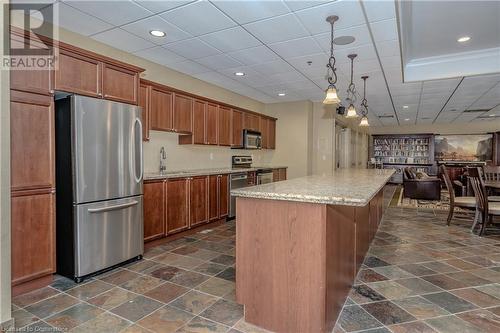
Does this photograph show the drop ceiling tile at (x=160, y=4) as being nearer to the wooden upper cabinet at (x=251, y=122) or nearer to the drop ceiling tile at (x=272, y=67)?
the drop ceiling tile at (x=272, y=67)

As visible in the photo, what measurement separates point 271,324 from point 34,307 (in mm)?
1863

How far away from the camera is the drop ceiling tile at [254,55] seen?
3837 mm

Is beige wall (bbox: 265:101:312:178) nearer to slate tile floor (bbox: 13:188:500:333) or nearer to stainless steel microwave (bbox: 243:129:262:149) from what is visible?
stainless steel microwave (bbox: 243:129:262:149)

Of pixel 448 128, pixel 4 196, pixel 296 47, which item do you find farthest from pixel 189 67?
pixel 448 128

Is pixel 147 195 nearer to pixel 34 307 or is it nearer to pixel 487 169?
pixel 34 307

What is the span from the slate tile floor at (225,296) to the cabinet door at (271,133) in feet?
12.8

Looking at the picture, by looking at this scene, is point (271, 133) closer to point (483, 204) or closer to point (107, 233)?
point (483, 204)

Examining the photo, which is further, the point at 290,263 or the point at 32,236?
the point at 32,236

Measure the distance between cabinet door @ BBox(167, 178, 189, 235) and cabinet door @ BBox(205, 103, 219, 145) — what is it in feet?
4.05

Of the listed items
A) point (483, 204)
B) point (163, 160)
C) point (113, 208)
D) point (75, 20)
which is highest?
point (75, 20)

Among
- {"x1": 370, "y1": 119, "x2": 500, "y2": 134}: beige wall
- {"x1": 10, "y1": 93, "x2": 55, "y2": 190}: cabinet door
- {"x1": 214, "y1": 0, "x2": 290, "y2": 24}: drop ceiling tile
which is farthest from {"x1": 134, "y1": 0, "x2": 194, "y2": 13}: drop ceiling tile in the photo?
{"x1": 370, "y1": 119, "x2": 500, "y2": 134}: beige wall

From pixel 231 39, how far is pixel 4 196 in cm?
274

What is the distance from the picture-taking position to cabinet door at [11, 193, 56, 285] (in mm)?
2428

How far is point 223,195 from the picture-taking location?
→ 5027 mm
